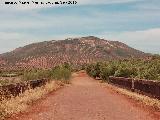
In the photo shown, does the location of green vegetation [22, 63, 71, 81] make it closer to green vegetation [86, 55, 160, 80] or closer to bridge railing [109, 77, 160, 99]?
green vegetation [86, 55, 160, 80]

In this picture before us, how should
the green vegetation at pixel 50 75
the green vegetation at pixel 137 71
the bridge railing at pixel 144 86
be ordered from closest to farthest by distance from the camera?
the bridge railing at pixel 144 86
the green vegetation at pixel 137 71
the green vegetation at pixel 50 75

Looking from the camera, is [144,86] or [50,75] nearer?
[144,86]

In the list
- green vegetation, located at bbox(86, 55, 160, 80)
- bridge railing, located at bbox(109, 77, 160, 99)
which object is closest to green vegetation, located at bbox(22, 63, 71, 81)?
green vegetation, located at bbox(86, 55, 160, 80)

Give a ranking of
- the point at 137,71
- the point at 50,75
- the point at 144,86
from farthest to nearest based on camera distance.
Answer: the point at 50,75 < the point at 137,71 < the point at 144,86

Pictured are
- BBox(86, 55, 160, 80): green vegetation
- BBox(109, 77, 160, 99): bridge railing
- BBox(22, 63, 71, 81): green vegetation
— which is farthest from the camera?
BBox(22, 63, 71, 81): green vegetation

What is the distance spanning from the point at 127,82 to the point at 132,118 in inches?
703

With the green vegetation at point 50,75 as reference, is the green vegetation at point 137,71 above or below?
above

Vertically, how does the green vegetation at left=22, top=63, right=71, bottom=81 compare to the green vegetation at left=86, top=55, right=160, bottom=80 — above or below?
below

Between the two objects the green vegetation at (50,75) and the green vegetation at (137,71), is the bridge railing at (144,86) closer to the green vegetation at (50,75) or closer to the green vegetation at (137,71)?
the green vegetation at (137,71)

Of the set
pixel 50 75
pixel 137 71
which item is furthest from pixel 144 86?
pixel 50 75

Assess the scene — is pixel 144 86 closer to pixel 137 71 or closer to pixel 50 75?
pixel 137 71

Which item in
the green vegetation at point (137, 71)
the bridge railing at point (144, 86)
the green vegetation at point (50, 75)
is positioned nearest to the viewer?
the bridge railing at point (144, 86)

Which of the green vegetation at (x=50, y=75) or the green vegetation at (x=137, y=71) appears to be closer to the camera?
the green vegetation at (x=137, y=71)

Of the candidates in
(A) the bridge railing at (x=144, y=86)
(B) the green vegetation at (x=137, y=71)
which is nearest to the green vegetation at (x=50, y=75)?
(B) the green vegetation at (x=137, y=71)
